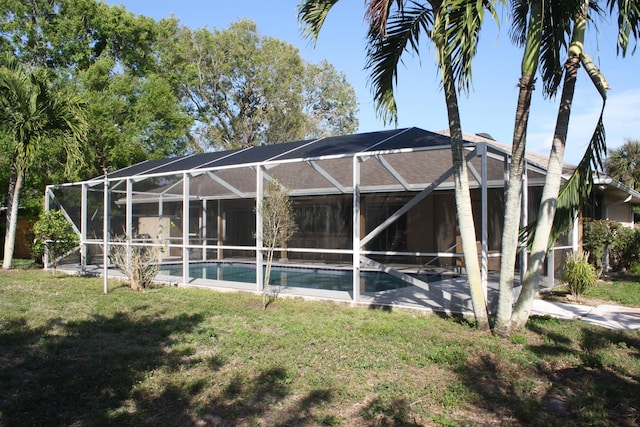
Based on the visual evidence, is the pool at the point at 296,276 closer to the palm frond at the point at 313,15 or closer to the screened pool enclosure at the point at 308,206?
the screened pool enclosure at the point at 308,206

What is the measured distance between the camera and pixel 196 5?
18.6 meters

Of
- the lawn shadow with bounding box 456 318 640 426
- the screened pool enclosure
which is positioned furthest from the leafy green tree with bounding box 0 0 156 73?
the lawn shadow with bounding box 456 318 640 426

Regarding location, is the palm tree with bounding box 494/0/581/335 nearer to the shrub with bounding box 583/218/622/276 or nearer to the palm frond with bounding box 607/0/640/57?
the palm frond with bounding box 607/0/640/57

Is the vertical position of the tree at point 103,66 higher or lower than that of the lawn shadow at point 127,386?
higher

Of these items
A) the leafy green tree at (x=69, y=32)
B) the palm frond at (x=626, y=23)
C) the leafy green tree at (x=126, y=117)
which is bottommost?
the palm frond at (x=626, y=23)

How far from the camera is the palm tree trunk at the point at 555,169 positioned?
20.3 ft

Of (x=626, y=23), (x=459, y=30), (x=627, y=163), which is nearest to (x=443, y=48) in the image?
(x=459, y=30)

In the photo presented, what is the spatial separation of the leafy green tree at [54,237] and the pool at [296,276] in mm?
2646

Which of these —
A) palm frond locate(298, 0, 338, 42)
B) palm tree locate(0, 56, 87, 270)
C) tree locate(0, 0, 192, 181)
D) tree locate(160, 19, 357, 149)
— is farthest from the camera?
tree locate(160, 19, 357, 149)

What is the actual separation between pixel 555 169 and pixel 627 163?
78.3 feet

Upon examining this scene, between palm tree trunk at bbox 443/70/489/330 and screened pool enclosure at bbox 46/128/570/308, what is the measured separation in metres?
1.80

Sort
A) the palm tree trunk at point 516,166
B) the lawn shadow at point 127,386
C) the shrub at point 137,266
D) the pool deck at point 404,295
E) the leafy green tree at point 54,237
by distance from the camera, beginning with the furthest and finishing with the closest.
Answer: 1. the leafy green tree at point 54,237
2. the shrub at point 137,266
3. the pool deck at point 404,295
4. the palm tree trunk at point 516,166
5. the lawn shadow at point 127,386

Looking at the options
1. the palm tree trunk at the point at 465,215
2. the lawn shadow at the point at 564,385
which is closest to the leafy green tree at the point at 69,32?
the palm tree trunk at the point at 465,215

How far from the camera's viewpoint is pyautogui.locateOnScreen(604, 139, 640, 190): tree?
25.6 m
